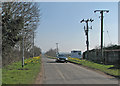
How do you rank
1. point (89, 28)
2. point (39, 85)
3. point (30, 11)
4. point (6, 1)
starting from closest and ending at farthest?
point (39, 85)
point (6, 1)
point (30, 11)
point (89, 28)

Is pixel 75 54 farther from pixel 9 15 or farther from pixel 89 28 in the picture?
pixel 9 15

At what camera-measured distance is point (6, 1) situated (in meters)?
17.7

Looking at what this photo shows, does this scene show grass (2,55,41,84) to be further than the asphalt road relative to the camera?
No

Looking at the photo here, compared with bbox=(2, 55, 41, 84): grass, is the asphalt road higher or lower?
lower

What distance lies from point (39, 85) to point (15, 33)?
9680 mm

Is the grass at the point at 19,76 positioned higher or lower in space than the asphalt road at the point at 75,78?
higher

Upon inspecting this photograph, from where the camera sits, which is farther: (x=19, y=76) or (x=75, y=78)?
(x=75, y=78)

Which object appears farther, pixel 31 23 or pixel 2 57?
pixel 31 23

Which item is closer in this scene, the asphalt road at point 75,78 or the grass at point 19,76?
the grass at point 19,76

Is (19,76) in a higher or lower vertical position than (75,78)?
higher

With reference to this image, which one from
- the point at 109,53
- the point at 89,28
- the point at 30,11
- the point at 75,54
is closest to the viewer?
the point at 30,11

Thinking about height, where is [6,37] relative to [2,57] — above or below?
above

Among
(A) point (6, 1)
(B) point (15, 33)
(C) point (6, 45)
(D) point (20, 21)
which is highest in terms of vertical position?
(A) point (6, 1)

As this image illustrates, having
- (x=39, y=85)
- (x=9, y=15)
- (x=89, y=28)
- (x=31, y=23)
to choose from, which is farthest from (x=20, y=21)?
(x=89, y=28)
